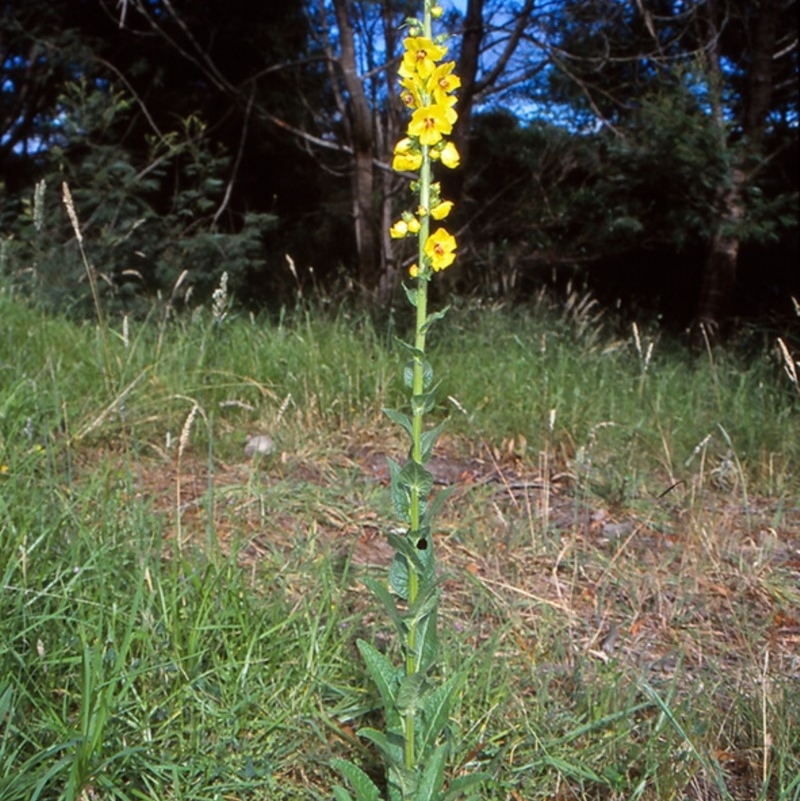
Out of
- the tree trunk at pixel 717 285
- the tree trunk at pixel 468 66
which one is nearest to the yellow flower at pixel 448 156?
the tree trunk at pixel 468 66

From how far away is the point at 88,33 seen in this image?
23.9 feet

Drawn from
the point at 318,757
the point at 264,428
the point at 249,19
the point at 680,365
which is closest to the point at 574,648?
the point at 318,757

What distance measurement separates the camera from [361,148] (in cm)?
556

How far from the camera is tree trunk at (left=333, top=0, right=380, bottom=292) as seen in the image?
5.25 m

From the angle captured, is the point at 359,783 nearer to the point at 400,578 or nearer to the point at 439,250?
the point at 400,578

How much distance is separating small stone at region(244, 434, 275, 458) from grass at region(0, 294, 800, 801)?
0.03m

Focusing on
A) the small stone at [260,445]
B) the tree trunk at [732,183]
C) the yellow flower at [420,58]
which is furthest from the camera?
the tree trunk at [732,183]

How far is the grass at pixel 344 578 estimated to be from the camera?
1.43m

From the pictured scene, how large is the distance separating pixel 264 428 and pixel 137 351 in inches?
22.9

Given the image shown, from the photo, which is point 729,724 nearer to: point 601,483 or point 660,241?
point 601,483

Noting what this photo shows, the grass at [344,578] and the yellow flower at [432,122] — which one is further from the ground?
the yellow flower at [432,122]

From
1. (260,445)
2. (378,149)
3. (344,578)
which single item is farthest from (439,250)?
(378,149)

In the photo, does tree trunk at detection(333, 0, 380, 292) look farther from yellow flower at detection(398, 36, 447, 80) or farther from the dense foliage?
yellow flower at detection(398, 36, 447, 80)

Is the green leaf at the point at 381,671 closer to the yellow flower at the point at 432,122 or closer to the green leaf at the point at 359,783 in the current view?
the green leaf at the point at 359,783
